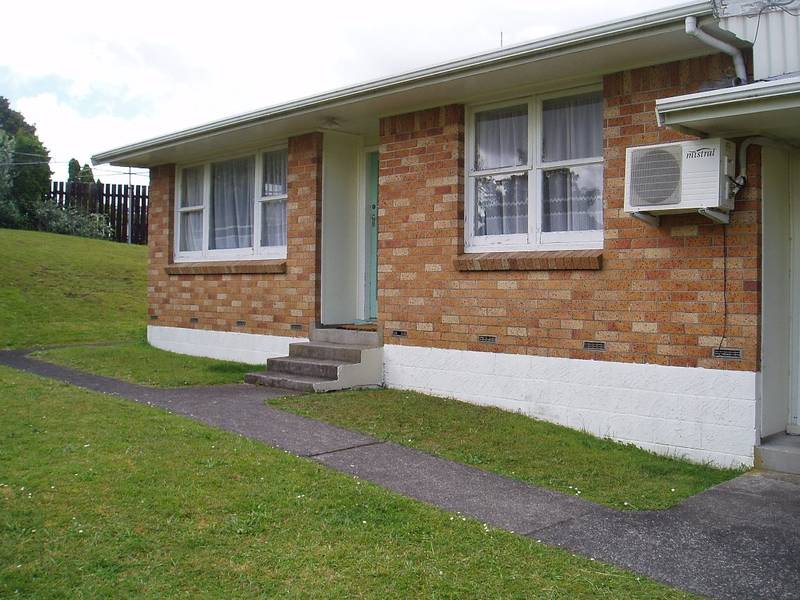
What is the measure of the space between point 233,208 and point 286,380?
3885 millimetres

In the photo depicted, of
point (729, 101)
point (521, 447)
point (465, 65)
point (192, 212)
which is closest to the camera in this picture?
point (729, 101)

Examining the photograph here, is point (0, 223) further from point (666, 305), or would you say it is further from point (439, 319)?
point (666, 305)

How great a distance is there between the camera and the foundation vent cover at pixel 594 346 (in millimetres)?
6969

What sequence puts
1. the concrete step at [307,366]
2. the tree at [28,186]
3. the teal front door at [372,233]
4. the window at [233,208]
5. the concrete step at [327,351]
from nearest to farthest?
1. the concrete step at [307,366]
2. the concrete step at [327,351]
3. the teal front door at [372,233]
4. the window at [233,208]
5. the tree at [28,186]

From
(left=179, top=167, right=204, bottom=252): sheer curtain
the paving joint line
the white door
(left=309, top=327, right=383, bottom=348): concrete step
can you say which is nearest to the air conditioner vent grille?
the white door

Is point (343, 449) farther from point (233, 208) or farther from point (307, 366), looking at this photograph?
point (233, 208)

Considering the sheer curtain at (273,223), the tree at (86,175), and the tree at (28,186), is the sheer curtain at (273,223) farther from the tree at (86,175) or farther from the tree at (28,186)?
the tree at (86,175)

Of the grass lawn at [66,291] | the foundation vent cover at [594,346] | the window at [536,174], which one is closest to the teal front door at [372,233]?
the window at [536,174]

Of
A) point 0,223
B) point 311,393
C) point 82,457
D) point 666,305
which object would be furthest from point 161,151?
point 0,223

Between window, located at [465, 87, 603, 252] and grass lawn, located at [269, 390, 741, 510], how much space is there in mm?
1742

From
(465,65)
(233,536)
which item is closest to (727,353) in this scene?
(465,65)

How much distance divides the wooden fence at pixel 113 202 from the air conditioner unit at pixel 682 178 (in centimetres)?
2549

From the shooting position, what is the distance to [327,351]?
9.09 meters

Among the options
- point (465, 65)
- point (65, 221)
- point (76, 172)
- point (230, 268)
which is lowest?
point (230, 268)
